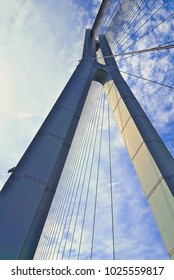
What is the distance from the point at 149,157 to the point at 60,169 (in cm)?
210

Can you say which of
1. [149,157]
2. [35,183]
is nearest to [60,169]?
[35,183]

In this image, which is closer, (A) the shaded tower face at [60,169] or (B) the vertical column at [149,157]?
(A) the shaded tower face at [60,169]

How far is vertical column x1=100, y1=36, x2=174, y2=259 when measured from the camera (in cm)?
477

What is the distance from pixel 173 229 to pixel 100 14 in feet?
41.0

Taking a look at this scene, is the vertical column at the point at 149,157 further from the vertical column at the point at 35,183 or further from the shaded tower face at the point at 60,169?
the vertical column at the point at 35,183

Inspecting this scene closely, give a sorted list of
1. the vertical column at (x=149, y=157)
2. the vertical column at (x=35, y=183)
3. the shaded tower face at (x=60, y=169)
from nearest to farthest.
Result: 1. the vertical column at (x=35, y=183)
2. the shaded tower face at (x=60, y=169)
3. the vertical column at (x=149, y=157)

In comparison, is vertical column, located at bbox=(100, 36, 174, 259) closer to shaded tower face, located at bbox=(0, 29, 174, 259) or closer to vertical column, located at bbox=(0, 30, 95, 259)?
shaded tower face, located at bbox=(0, 29, 174, 259)

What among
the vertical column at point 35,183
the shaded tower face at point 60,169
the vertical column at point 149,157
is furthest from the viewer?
the vertical column at point 149,157

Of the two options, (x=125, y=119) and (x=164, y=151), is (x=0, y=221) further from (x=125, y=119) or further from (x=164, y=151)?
(x=125, y=119)

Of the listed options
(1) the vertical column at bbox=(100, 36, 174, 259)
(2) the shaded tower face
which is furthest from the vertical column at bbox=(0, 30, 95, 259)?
(1) the vertical column at bbox=(100, 36, 174, 259)

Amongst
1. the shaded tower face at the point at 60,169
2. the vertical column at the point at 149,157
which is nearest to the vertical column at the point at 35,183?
the shaded tower face at the point at 60,169

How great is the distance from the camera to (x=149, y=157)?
5746mm

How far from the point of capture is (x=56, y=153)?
5797 mm

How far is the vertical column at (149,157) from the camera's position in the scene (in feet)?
→ 15.7
